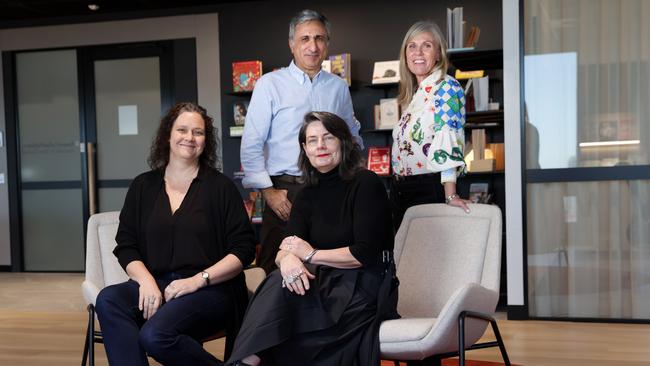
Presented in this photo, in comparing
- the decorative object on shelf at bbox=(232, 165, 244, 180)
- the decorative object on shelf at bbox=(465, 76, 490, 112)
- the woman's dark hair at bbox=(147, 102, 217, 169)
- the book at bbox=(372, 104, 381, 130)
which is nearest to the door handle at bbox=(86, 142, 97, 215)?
the decorative object on shelf at bbox=(232, 165, 244, 180)

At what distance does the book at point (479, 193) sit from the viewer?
19.9 ft

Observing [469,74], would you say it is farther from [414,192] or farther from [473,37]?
[414,192]

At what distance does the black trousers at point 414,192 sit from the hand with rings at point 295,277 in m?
0.75

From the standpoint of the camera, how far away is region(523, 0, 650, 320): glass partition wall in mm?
4754

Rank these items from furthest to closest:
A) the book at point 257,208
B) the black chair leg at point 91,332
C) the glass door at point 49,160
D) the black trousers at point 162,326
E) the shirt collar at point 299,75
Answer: the glass door at point 49,160, the book at point 257,208, the shirt collar at point 299,75, the black chair leg at point 91,332, the black trousers at point 162,326

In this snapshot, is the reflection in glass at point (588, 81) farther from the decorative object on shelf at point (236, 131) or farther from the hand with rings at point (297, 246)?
the decorative object on shelf at point (236, 131)

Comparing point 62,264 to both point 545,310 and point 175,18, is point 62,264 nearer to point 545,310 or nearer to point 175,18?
point 175,18

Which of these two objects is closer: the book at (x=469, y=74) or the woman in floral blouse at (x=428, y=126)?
the woman in floral blouse at (x=428, y=126)

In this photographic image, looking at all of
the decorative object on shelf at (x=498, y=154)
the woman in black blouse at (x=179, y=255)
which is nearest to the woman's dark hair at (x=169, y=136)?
the woman in black blouse at (x=179, y=255)

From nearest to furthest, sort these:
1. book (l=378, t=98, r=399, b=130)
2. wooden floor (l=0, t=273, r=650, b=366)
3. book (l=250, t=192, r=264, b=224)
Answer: wooden floor (l=0, t=273, r=650, b=366) < book (l=378, t=98, r=399, b=130) < book (l=250, t=192, r=264, b=224)

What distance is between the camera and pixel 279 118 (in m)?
3.30

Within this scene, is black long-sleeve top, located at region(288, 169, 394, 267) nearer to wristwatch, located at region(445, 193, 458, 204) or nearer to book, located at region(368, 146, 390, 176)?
wristwatch, located at region(445, 193, 458, 204)

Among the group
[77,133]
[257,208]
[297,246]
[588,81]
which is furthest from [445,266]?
[77,133]

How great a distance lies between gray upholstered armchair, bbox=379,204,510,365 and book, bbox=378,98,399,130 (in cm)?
350
